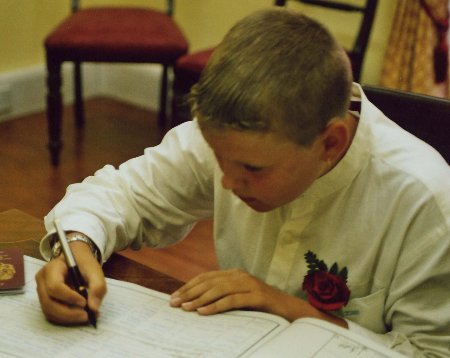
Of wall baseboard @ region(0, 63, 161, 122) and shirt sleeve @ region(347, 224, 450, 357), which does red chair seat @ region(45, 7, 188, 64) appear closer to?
wall baseboard @ region(0, 63, 161, 122)

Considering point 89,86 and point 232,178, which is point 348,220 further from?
point 89,86

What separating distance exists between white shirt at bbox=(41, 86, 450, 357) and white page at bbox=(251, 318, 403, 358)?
0.39 feet

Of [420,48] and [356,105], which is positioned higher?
[356,105]

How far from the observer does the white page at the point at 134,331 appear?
89cm

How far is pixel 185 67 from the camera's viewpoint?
2707 millimetres

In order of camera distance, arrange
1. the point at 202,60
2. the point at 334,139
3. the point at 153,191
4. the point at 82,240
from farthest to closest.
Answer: the point at 202,60 < the point at 153,191 < the point at 82,240 < the point at 334,139

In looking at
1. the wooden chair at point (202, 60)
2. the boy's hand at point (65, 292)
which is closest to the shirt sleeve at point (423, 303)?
the boy's hand at point (65, 292)

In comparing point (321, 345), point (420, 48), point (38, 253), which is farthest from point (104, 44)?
point (321, 345)

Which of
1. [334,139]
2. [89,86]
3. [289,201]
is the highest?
[334,139]

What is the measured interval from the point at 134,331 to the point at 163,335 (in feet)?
0.13

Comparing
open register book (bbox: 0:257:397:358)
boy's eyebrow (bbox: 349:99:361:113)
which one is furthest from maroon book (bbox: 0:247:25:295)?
boy's eyebrow (bbox: 349:99:361:113)

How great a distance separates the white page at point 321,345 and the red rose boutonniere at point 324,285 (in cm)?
14

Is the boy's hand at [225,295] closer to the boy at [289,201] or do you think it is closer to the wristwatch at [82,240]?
the boy at [289,201]

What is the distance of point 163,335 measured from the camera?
926mm
